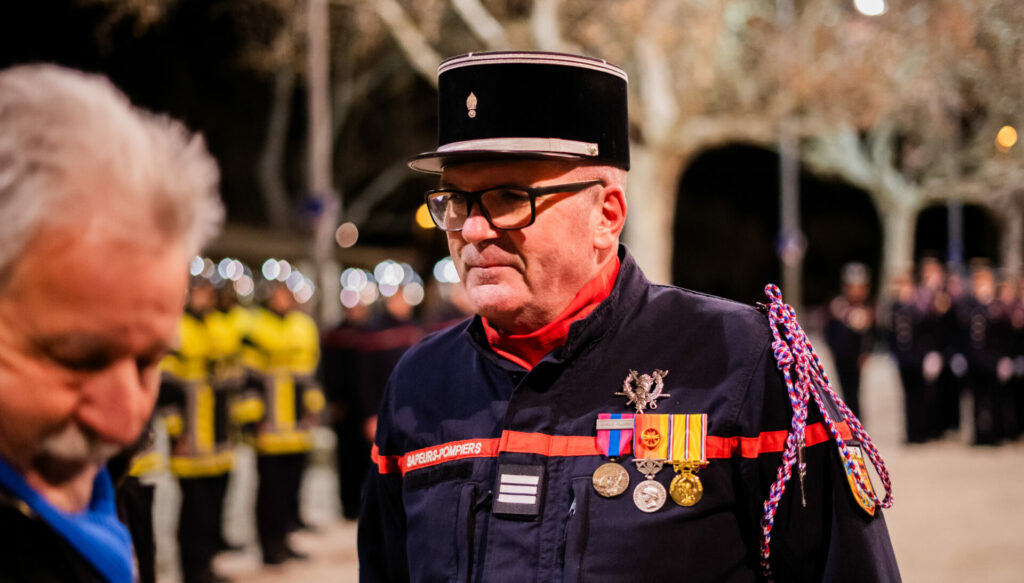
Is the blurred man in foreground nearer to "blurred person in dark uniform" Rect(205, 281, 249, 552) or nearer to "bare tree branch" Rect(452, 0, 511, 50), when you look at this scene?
"blurred person in dark uniform" Rect(205, 281, 249, 552)

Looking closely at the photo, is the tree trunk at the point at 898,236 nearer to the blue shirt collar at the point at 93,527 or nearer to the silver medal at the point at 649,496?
the silver medal at the point at 649,496

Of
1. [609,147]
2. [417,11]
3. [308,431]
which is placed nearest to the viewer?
[609,147]

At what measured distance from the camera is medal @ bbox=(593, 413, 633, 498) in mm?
2217

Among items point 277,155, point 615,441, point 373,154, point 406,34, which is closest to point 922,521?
point 615,441

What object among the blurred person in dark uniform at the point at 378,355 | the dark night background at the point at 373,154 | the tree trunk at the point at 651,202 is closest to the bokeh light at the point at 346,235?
the dark night background at the point at 373,154

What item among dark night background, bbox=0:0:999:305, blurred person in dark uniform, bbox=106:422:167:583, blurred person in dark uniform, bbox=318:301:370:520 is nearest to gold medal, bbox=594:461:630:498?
blurred person in dark uniform, bbox=106:422:167:583

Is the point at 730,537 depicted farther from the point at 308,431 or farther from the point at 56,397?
the point at 308,431

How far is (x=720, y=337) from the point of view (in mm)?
2365

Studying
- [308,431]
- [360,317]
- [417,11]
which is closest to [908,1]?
[360,317]

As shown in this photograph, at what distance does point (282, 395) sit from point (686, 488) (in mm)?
7638

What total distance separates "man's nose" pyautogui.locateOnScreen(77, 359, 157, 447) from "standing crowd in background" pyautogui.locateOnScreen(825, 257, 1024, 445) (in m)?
14.1

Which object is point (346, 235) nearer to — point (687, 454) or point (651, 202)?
point (651, 202)

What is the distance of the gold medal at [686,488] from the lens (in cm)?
219

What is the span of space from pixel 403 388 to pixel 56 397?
1.56 metres
